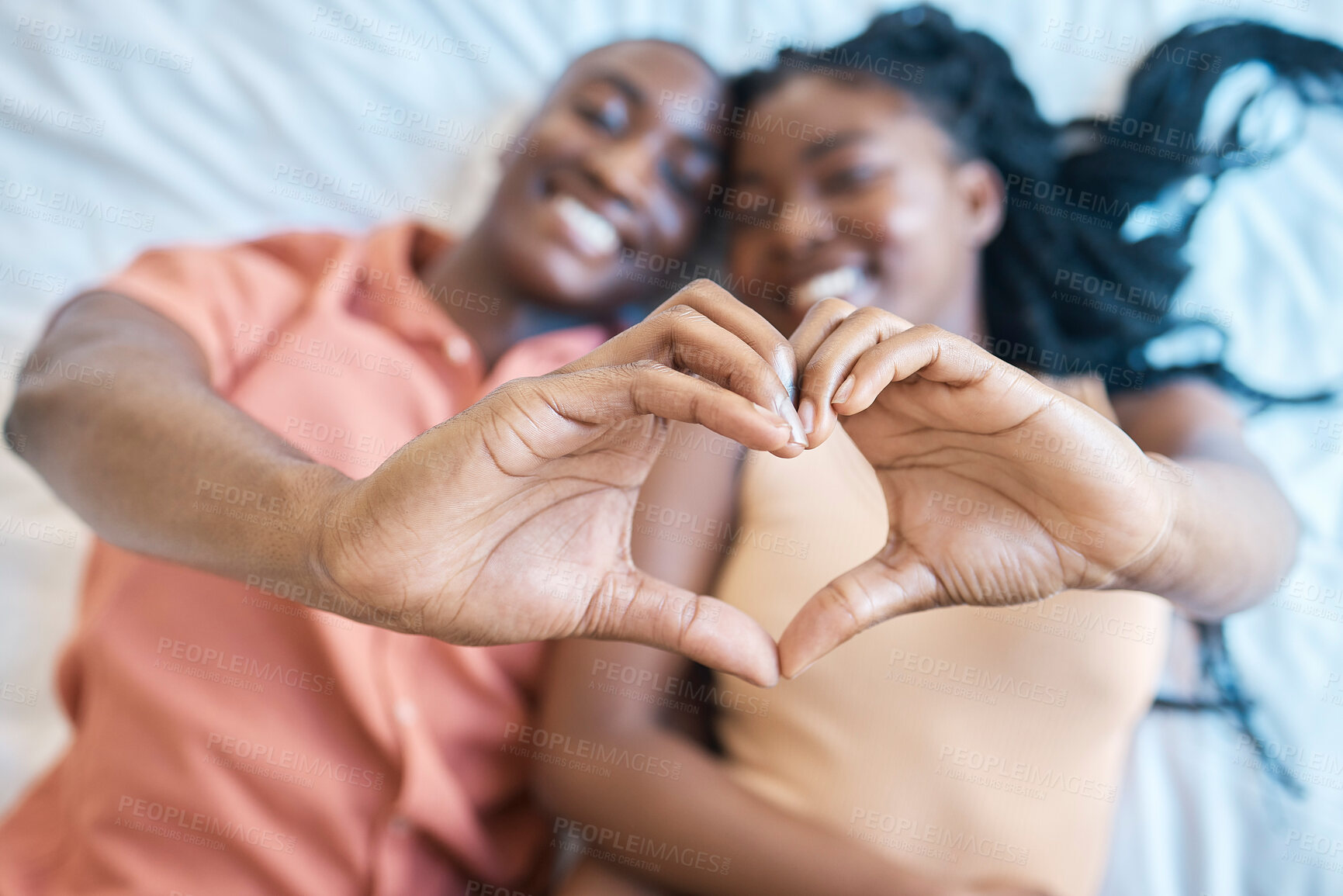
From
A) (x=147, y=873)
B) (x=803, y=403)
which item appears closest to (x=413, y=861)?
(x=147, y=873)

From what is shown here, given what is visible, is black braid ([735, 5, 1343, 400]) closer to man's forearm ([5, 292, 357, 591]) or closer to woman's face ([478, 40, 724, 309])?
woman's face ([478, 40, 724, 309])

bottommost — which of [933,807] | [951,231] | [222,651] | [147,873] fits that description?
[147,873]

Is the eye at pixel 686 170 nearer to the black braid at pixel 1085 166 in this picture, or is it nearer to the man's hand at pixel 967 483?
the black braid at pixel 1085 166

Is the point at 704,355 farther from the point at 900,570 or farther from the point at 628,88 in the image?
the point at 628,88

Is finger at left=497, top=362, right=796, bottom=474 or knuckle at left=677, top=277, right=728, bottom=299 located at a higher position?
knuckle at left=677, top=277, right=728, bottom=299

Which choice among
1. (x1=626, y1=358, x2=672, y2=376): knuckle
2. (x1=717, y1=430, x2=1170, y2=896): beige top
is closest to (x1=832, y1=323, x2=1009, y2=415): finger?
(x1=626, y1=358, x2=672, y2=376): knuckle

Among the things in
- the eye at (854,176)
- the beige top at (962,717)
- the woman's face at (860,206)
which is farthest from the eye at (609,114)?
the beige top at (962,717)

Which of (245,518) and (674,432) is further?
(674,432)

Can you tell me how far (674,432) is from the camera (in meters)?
0.82

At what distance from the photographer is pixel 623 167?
102 centimetres

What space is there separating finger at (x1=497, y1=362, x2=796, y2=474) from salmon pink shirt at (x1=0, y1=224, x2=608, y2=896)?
1.29 ft

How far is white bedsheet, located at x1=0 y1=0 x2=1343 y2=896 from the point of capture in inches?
40.9

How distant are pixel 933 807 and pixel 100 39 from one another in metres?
1.42

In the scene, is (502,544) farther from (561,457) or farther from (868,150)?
(868,150)
